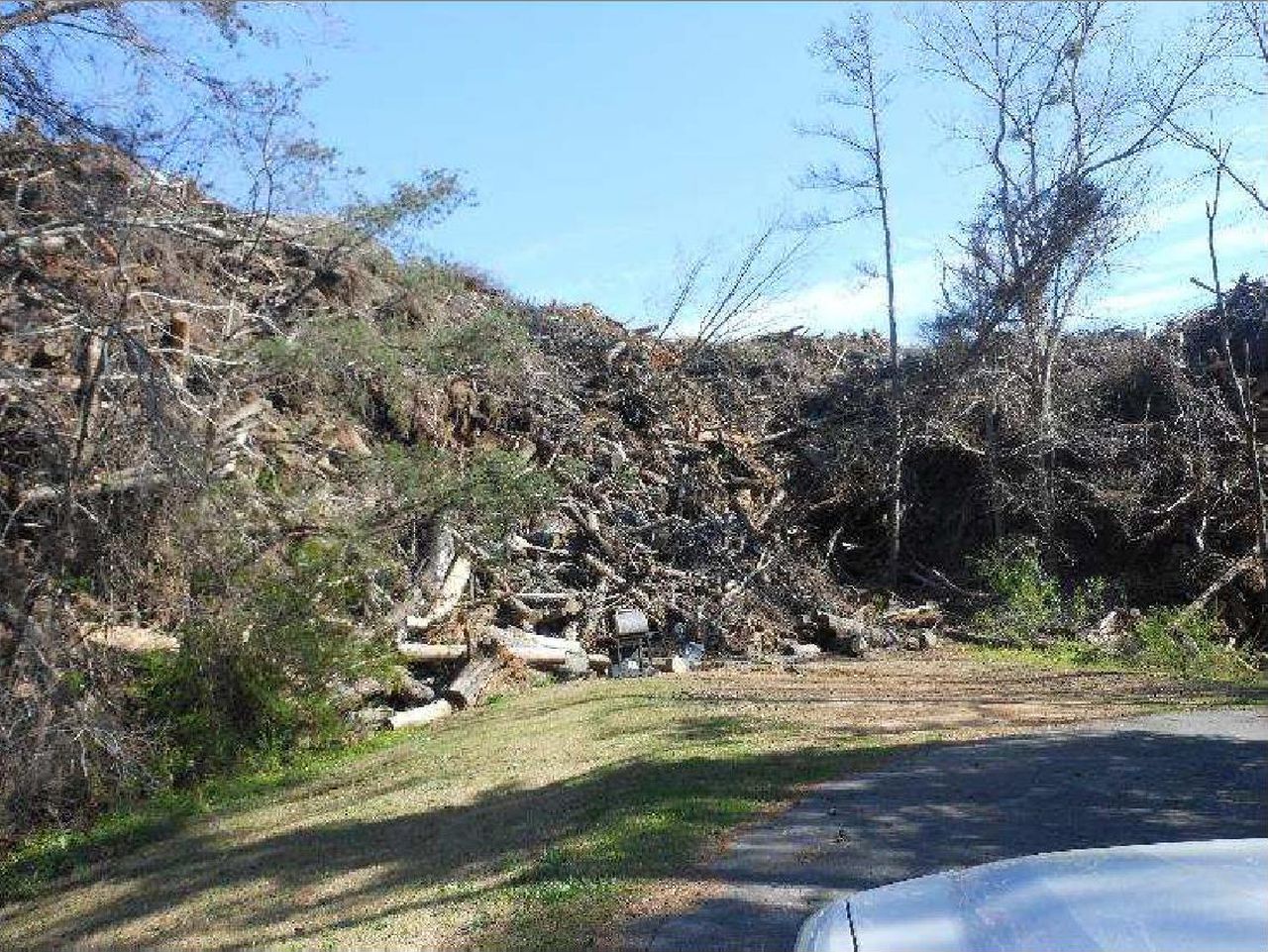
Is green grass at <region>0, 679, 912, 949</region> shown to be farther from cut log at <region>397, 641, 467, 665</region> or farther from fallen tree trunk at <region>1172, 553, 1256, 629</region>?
fallen tree trunk at <region>1172, 553, 1256, 629</region>

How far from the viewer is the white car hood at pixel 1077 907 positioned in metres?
2.17

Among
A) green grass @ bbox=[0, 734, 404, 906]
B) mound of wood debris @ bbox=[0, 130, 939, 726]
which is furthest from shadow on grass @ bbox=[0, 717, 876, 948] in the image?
mound of wood debris @ bbox=[0, 130, 939, 726]

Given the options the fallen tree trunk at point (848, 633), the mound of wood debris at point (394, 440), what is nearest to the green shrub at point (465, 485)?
the mound of wood debris at point (394, 440)

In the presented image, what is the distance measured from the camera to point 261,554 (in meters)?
11.5

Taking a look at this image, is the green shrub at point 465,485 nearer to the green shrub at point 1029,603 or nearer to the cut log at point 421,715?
the cut log at point 421,715

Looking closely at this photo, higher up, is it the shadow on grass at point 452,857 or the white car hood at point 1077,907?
the white car hood at point 1077,907

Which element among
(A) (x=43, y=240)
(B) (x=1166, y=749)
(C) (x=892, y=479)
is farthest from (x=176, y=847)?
(C) (x=892, y=479)

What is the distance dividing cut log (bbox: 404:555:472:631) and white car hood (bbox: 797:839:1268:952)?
446 inches

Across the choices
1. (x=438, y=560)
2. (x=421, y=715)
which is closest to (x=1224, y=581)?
(x=438, y=560)

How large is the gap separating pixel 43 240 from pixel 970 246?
15.2m

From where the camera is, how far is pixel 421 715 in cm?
1266

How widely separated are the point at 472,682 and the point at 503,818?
18.8 ft

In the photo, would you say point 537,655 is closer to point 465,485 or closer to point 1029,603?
point 465,485

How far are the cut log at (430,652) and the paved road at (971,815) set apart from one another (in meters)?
6.94
